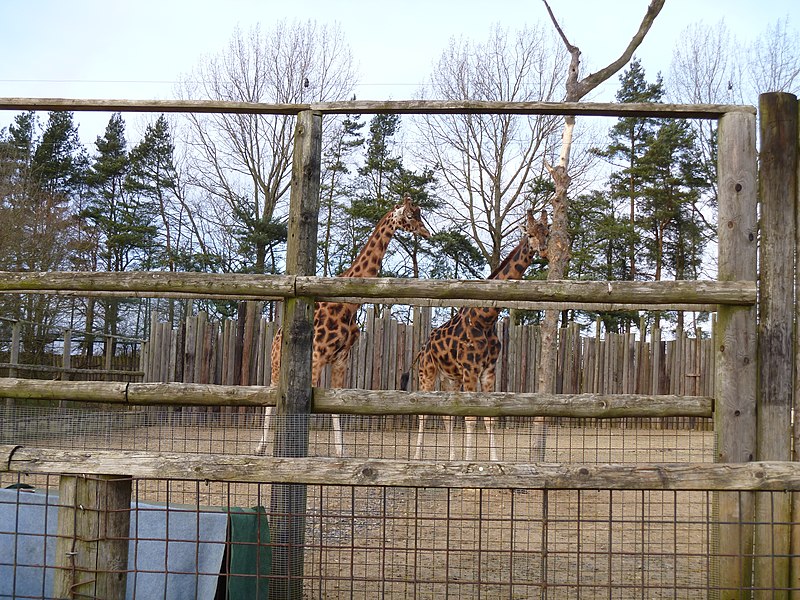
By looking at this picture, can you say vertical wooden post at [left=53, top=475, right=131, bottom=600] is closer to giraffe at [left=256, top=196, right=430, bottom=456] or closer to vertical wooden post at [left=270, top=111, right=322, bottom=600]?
vertical wooden post at [left=270, top=111, right=322, bottom=600]

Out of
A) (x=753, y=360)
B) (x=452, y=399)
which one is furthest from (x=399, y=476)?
(x=753, y=360)

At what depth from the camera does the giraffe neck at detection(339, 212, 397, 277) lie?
7.50m

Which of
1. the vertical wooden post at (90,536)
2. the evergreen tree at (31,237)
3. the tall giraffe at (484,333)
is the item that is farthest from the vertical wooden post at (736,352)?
the evergreen tree at (31,237)

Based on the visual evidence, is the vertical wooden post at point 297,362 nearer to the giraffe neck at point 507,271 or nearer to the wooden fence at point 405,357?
the giraffe neck at point 507,271

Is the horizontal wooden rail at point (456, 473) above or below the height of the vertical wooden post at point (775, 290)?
below

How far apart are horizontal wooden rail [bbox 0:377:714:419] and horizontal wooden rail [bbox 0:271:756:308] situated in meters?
0.41

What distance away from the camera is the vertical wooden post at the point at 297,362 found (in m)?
3.34

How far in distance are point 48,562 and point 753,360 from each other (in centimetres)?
288

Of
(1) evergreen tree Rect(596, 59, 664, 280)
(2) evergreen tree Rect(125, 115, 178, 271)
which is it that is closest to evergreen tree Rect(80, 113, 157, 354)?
(2) evergreen tree Rect(125, 115, 178, 271)

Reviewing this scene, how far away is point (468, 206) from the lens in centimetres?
1948

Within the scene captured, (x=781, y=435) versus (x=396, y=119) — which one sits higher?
(x=396, y=119)

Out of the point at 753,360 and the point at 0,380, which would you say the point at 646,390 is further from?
the point at 0,380

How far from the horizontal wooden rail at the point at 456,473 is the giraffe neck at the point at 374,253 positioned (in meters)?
5.16

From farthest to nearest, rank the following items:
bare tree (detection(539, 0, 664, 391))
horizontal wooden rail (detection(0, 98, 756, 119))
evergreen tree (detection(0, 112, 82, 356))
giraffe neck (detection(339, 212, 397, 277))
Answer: evergreen tree (detection(0, 112, 82, 356))
bare tree (detection(539, 0, 664, 391))
giraffe neck (detection(339, 212, 397, 277))
horizontal wooden rail (detection(0, 98, 756, 119))
